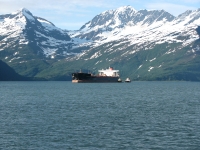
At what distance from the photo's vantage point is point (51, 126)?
3248 inches

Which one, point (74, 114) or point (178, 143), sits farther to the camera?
point (74, 114)

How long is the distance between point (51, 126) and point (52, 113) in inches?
860

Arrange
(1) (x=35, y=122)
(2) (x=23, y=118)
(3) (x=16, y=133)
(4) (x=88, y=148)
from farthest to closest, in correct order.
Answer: (2) (x=23, y=118), (1) (x=35, y=122), (3) (x=16, y=133), (4) (x=88, y=148)

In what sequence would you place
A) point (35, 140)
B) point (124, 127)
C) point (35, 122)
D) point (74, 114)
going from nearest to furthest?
point (35, 140) < point (124, 127) < point (35, 122) < point (74, 114)

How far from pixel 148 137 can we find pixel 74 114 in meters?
33.5

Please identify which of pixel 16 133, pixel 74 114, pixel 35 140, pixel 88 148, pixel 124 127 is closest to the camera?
pixel 88 148

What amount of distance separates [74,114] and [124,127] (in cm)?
2264

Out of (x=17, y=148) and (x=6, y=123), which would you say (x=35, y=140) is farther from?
(x=6, y=123)

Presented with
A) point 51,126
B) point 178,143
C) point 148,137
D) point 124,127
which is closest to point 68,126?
point 51,126

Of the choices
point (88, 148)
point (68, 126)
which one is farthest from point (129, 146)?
point (68, 126)

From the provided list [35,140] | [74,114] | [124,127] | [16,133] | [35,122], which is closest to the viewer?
[35,140]

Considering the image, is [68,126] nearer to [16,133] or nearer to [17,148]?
[16,133]

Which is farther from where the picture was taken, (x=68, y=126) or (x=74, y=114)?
(x=74, y=114)

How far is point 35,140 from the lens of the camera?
6956 cm
